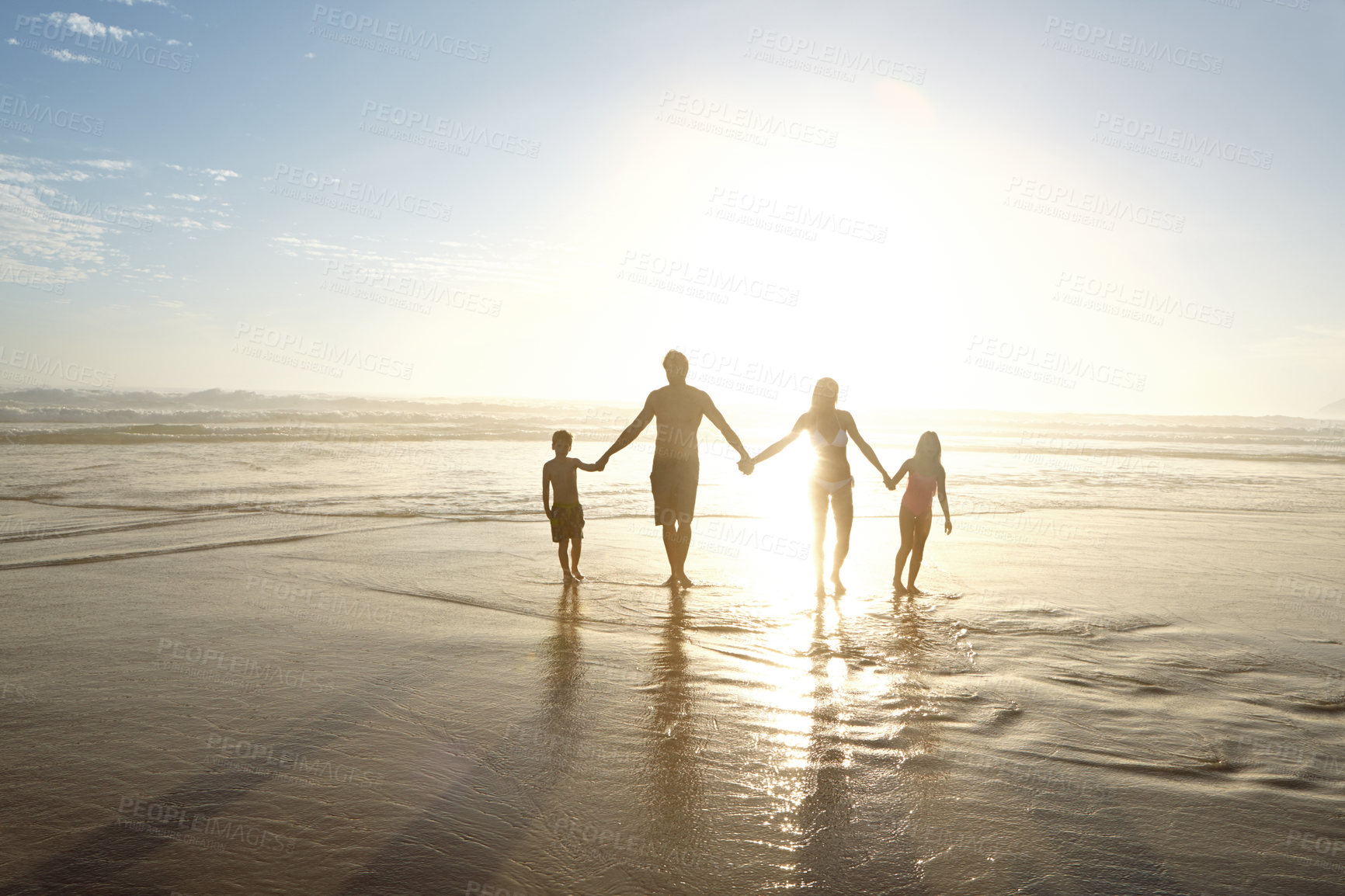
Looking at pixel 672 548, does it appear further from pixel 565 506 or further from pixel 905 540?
pixel 905 540

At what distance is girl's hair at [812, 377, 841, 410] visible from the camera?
7.50 meters

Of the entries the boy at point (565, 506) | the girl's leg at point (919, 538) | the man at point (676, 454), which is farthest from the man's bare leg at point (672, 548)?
the girl's leg at point (919, 538)

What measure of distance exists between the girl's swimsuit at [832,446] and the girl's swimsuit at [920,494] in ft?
1.96

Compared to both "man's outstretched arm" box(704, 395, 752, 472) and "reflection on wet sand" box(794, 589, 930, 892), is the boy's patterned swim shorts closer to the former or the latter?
"man's outstretched arm" box(704, 395, 752, 472)

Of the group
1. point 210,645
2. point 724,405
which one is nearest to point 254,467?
point 210,645

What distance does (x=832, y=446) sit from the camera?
7.54m

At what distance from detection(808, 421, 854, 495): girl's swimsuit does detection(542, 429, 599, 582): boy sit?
2.24 m

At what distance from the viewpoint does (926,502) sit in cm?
749

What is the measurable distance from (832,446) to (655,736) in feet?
14.2

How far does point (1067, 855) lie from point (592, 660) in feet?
9.88

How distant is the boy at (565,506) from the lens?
7.52m

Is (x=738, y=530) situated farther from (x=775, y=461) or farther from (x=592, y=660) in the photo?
(x=775, y=461)

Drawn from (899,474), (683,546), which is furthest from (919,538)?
(683,546)

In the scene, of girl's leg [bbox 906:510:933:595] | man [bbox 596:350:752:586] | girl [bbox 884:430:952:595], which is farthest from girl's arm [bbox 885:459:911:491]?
man [bbox 596:350:752:586]
